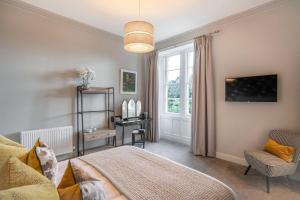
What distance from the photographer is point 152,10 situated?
2.97 m

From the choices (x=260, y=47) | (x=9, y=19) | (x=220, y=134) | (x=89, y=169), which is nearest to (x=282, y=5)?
(x=260, y=47)

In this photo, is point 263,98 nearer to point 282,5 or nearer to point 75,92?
point 282,5

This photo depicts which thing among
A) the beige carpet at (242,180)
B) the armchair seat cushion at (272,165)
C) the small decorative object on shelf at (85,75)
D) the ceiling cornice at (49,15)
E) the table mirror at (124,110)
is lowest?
the beige carpet at (242,180)

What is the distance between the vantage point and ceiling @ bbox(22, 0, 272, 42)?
9.00 feet

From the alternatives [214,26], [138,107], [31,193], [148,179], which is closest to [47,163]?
[31,193]

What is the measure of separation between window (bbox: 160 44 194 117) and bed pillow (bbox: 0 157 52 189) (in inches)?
151

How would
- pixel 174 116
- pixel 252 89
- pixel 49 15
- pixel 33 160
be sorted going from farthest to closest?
pixel 174 116 → pixel 49 15 → pixel 252 89 → pixel 33 160

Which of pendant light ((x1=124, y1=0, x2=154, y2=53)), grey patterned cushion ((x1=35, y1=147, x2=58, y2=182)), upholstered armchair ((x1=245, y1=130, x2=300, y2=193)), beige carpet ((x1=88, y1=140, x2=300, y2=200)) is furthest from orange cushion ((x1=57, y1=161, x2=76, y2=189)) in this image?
upholstered armchair ((x1=245, y1=130, x2=300, y2=193))

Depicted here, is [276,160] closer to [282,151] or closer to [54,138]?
[282,151]

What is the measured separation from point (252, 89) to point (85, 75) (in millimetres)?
3205

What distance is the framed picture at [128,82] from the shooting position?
430cm

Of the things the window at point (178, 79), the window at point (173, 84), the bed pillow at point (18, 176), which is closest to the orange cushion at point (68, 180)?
the bed pillow at point (18, 176)

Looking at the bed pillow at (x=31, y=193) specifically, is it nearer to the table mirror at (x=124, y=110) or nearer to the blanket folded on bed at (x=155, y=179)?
the blanket folded on bed at (x=155, y=179)

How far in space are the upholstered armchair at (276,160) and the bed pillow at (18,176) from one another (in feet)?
8.17
